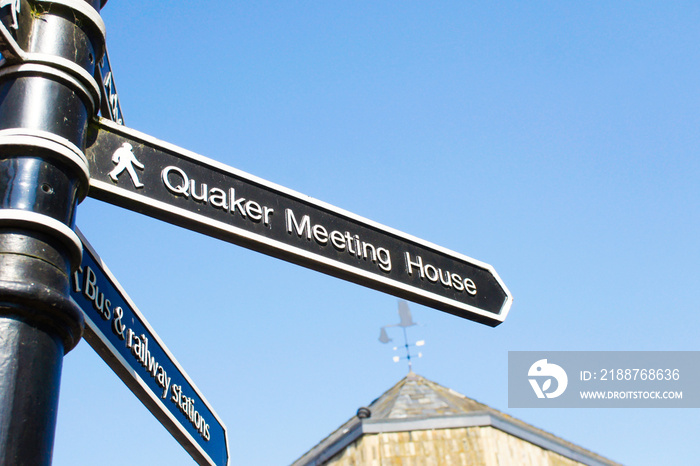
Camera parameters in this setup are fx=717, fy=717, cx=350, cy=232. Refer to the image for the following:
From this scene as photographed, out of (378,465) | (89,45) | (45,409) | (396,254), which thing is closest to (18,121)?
(89,45)

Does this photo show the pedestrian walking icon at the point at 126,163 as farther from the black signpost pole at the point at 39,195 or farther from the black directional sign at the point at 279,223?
the black signpost pole at the point at 39,195

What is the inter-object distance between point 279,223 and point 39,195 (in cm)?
91

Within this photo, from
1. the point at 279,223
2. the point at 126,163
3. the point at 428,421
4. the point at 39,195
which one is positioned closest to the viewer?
the point at 39,195

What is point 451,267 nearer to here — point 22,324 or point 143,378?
point 143,378

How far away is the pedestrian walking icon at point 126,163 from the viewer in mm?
2195

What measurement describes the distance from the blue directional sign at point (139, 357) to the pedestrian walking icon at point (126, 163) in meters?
0.29

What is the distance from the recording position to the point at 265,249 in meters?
2.46

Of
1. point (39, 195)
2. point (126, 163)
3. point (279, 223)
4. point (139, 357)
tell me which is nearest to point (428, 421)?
point (139, 357)

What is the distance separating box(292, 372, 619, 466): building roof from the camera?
498 inches

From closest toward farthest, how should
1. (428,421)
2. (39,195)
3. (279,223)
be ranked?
(39,195) → (279,223) → (428,421)

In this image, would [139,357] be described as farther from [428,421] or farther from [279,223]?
[428,421]

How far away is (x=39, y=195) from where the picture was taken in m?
1.82

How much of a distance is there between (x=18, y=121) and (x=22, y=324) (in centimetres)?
60

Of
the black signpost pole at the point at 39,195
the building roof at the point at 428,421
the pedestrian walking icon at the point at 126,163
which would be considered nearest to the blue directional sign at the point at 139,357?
the pedestrian walking icon at the point at 126,163
